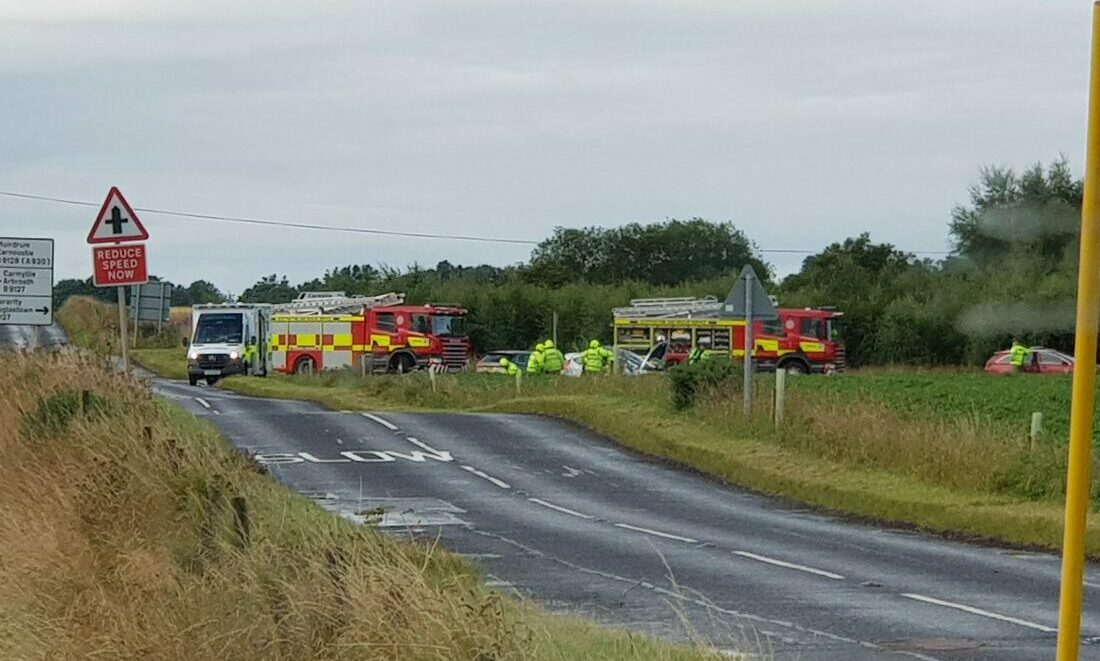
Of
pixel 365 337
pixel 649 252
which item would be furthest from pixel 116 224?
pixel 649 252

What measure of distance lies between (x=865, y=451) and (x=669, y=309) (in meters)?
36.5

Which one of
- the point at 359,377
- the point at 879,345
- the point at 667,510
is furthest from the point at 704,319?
the point at 667,510

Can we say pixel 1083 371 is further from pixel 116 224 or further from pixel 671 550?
pixel 116 224

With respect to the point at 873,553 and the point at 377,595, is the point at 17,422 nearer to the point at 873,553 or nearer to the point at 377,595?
the point at 873,553

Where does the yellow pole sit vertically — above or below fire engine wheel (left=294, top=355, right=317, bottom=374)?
above

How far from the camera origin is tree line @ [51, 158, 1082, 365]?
435 cm

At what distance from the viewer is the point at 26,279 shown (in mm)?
23453

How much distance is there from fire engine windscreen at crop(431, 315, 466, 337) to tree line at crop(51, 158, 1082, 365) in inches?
474

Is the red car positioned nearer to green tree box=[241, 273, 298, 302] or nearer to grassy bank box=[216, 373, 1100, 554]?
grassy bank box=[216, 373, 1100, 554]

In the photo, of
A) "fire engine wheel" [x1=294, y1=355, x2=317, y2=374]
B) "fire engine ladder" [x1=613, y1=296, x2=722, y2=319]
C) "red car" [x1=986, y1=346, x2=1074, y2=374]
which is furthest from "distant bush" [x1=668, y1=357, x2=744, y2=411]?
"fire engine wheel" [x1=294, y1=355, x2=317, y2=374]

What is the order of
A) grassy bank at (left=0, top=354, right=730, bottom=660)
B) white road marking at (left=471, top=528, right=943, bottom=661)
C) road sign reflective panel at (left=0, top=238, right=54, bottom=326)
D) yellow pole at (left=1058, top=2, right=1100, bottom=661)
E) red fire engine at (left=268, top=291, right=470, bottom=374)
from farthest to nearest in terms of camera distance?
1. red fire engine at (left=268, top=291, right=470, bottom=374)
2. road sign reflective panel at (left=0, top=238, right=54, bottom=326)
3. white road marking at (left=471, top=528, right=943, bottom=661)
4. grassy bank at (left=0, top=354, right=730, bottom=660)
5. yellow pole at (left=1058, top=2, right=1100, bottom=661)

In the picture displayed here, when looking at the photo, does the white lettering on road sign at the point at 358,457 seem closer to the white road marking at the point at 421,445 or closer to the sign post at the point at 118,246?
the white road marking at the point at 421,445

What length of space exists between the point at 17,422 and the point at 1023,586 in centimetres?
926

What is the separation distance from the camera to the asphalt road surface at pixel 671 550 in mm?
11672
